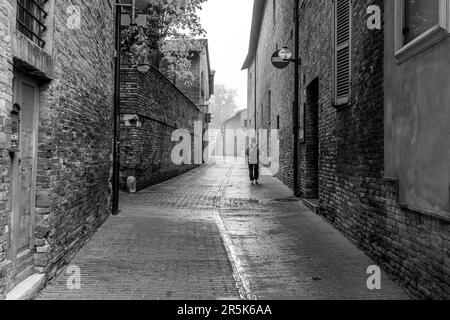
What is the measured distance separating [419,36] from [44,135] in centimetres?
385

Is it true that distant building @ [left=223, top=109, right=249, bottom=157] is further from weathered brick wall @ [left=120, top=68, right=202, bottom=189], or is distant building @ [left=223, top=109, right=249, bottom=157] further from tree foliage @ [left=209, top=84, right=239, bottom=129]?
tree foliage @ [left=209, top=84, right=239, bottom=129]

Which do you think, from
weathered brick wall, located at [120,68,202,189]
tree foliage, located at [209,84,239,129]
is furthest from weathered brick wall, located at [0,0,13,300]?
tree foliage, located at [209,84,239,129]

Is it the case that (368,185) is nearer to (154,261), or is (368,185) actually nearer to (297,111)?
(154,261)

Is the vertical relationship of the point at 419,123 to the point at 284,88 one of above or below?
below

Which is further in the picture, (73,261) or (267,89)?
(267,89)

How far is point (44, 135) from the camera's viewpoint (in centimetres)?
453

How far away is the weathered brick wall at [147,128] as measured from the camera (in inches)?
500

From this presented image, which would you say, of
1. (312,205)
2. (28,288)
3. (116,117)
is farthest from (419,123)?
(116,117)

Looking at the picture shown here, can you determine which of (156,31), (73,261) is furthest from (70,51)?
(156,31)

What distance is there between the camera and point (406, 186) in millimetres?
4539

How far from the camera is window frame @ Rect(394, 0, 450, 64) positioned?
12.0 feet

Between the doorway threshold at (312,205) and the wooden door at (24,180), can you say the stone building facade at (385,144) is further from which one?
the wooden door at (24,180)
